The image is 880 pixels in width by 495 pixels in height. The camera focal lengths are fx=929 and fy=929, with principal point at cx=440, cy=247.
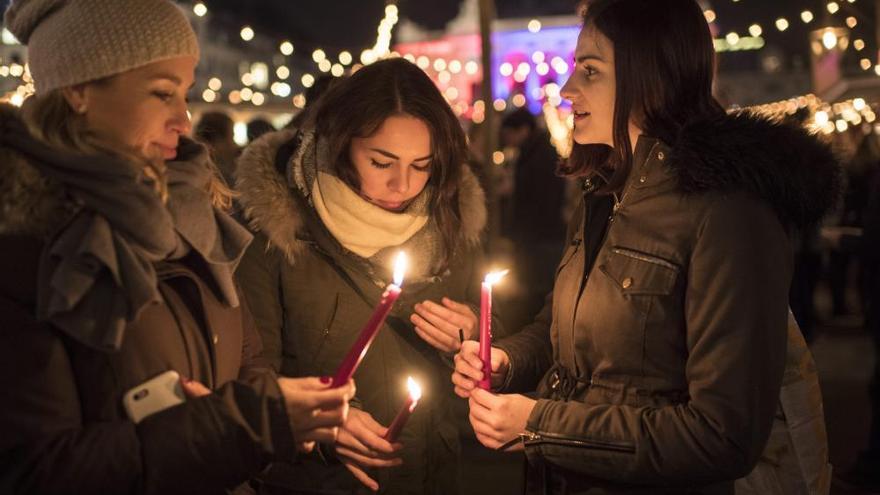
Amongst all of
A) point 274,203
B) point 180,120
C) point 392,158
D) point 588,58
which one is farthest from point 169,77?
point 588,58

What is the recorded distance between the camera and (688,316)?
236 centimetres

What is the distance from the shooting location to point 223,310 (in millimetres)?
2420

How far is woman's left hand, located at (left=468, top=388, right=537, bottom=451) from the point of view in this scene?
101 inches

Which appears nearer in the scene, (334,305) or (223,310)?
(223,310)

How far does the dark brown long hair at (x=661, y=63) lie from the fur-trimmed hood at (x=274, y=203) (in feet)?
3.14

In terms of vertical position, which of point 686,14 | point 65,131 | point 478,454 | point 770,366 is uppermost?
point 686,14

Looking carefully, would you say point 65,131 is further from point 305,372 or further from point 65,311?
point 305,372

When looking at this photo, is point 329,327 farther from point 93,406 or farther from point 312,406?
point 93,406

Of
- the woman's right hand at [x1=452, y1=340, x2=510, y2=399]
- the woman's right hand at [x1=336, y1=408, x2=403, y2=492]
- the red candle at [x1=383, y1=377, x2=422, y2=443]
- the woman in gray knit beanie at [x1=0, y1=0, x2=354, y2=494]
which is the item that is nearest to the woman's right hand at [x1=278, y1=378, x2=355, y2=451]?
the woman in gray knit beanie at [x1=0, y1=0, x2=354, y2=494]

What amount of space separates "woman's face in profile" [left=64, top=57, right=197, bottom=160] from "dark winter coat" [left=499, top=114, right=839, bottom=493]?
47.4 inches

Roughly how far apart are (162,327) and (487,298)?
788 mm

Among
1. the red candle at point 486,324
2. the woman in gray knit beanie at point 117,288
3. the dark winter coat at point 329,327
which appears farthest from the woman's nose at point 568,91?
the woman in gray knit beanie at point 117,288

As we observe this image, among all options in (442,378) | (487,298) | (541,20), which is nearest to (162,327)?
(487,298)

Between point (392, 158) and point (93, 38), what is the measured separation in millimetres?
1285
